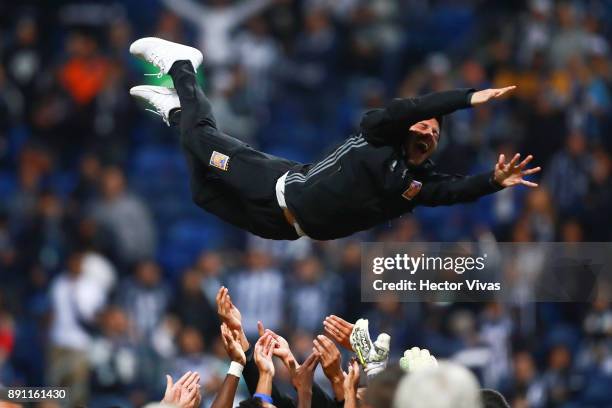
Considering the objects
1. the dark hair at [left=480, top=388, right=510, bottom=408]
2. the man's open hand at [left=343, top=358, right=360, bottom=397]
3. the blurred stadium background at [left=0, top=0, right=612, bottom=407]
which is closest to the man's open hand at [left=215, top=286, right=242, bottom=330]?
the man's open hand at [left=343, top=358, right=360, bottom=397]

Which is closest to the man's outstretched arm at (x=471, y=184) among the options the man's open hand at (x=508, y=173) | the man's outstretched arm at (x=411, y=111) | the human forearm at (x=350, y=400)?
the man's open hand at (x=508, y=173)

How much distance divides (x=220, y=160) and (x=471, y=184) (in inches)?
52.4

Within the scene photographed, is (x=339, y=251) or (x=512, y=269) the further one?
(x=339, y=251)

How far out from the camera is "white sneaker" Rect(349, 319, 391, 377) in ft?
19.0

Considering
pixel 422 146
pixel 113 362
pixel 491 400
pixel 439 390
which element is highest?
pixel 422 146

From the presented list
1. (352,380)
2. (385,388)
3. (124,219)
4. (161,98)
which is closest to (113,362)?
(124,219)

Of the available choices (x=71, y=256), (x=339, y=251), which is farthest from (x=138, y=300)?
(x=339, y=251)

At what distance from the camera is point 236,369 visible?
230 inches

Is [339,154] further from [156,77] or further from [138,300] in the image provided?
[138,300]

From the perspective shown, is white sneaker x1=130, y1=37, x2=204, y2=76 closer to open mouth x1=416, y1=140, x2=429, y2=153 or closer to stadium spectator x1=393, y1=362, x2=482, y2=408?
open mouth x1=416, y1=140, x2=429, y2=153

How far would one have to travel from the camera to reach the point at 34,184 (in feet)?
41.5

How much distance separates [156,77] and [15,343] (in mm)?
4550

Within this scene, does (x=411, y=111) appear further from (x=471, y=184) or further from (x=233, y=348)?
(x=233, y=348)

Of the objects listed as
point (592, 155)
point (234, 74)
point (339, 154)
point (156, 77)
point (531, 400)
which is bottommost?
point (531, 400)
